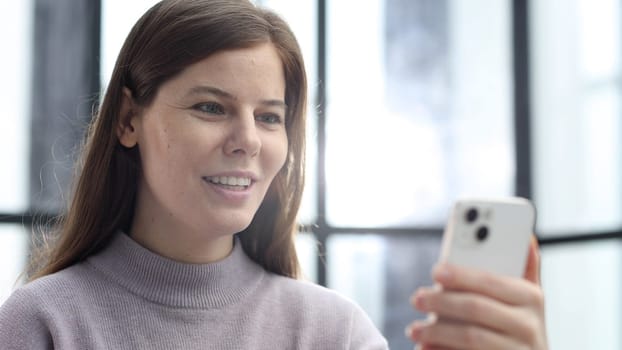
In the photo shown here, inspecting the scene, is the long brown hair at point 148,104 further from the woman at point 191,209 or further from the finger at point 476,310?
the finger at point 476,310

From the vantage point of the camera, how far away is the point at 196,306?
1368mm

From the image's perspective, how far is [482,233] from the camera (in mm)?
826

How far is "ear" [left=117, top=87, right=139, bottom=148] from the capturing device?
139 centimetres

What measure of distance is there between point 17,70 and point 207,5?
3.82ft

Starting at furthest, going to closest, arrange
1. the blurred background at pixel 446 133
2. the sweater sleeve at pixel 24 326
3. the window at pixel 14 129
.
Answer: the blurred background at pixel 446 133 → the window at pixel 14 129 → the sweater sleeve at pixel 24 326

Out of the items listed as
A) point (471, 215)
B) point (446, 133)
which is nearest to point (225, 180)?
point (471, 215)

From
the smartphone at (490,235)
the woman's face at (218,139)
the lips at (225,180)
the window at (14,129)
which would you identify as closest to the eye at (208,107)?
the woman's face at (218,139)

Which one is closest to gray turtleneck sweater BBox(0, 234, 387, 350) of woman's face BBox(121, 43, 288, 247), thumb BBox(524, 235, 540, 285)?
woman's face BBox(121, 43, 288, 247)

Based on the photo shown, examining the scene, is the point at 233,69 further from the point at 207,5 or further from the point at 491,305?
the point at 491,305

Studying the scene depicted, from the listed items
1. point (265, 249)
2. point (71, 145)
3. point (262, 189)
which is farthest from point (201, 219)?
point (71, 145)

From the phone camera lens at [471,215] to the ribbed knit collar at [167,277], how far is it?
663mm

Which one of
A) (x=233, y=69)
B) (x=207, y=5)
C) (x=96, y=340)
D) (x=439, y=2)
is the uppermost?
(x=439, y=2)

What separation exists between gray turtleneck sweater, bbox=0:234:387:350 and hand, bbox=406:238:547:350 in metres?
0.62

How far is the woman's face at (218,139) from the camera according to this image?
50.5 inches
